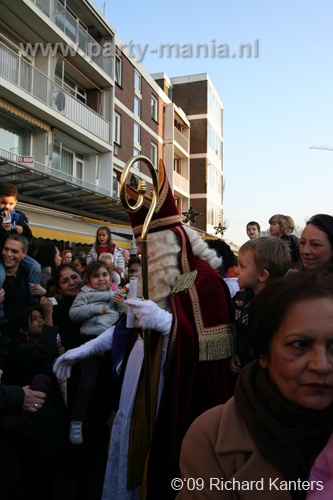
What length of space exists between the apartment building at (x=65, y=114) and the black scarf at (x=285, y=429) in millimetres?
7881

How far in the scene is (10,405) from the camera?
7.34 feet

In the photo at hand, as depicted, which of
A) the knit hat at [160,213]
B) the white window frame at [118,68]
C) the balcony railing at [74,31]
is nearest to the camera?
the knit hat at [160,213]

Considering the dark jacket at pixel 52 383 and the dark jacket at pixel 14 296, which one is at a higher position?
the dark jacket at pixel 14 296

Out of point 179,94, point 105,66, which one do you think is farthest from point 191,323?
point 179,94

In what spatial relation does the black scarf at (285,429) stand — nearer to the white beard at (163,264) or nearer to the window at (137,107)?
the white beard at (163,264)

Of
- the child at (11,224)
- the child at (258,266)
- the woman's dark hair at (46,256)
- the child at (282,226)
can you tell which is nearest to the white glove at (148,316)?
the child at (258,266)

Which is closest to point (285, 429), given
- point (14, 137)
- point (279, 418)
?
point (279, 418)

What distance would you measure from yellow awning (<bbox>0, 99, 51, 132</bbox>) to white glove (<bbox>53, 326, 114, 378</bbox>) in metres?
10.5

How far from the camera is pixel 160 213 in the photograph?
2498 mm

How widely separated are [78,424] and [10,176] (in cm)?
850

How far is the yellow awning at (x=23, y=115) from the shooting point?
11.0 metres

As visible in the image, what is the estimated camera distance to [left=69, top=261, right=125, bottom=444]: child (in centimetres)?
300

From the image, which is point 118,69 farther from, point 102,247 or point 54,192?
point 102,247

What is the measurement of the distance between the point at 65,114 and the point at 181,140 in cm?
1579
